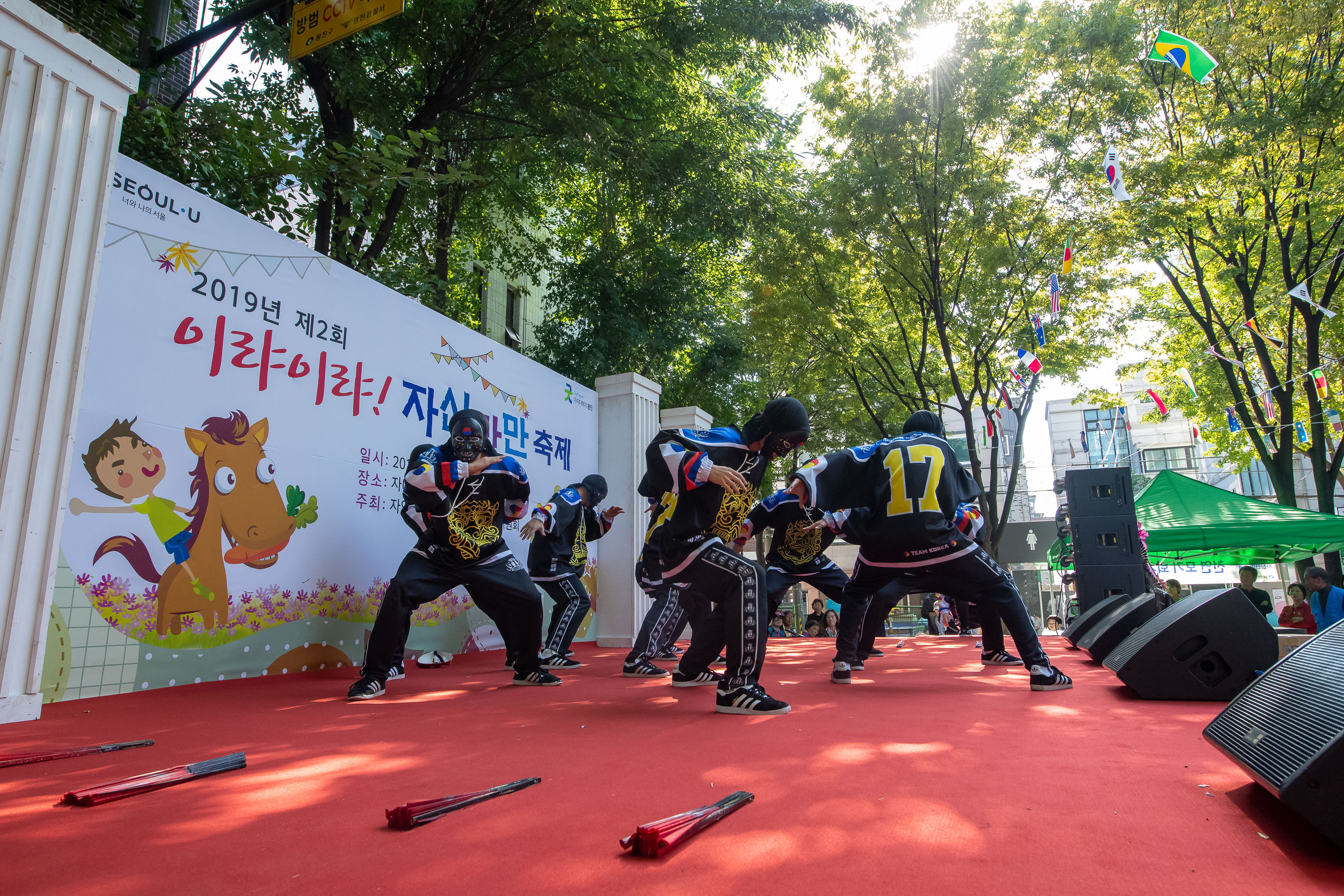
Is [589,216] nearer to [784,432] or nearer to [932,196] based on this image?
[932,196]

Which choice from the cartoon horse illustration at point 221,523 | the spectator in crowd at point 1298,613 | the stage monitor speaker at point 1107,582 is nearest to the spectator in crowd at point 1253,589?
the spectator in crowd at point 1298,613

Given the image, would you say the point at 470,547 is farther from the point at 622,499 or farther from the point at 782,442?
the point at 622,499

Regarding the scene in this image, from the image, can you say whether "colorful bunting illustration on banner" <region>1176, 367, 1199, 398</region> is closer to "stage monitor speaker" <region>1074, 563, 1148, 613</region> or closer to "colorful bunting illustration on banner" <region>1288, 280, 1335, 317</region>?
"colorful bunting illustration on banner" <region>1288, 280, 1335, 317</region>

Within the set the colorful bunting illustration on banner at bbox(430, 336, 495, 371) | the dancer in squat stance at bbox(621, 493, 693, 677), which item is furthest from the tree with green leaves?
the dancer in squat stance at bbox(621, 493, 693, 677)

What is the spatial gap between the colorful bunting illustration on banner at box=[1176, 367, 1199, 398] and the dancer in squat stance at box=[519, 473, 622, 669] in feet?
39.6

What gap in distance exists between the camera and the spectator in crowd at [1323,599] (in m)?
8.00

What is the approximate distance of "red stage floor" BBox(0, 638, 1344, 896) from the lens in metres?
1.50

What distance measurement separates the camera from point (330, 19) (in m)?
5.19

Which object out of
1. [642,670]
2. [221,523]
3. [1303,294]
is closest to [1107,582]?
[1303,294]

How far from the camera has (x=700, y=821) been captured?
1774 mm

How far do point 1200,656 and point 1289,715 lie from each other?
238 cm

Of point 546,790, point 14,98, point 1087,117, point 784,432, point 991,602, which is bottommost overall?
point 546,790

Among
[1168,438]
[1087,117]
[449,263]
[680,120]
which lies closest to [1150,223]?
[1087,117]

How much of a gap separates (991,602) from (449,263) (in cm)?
1067
